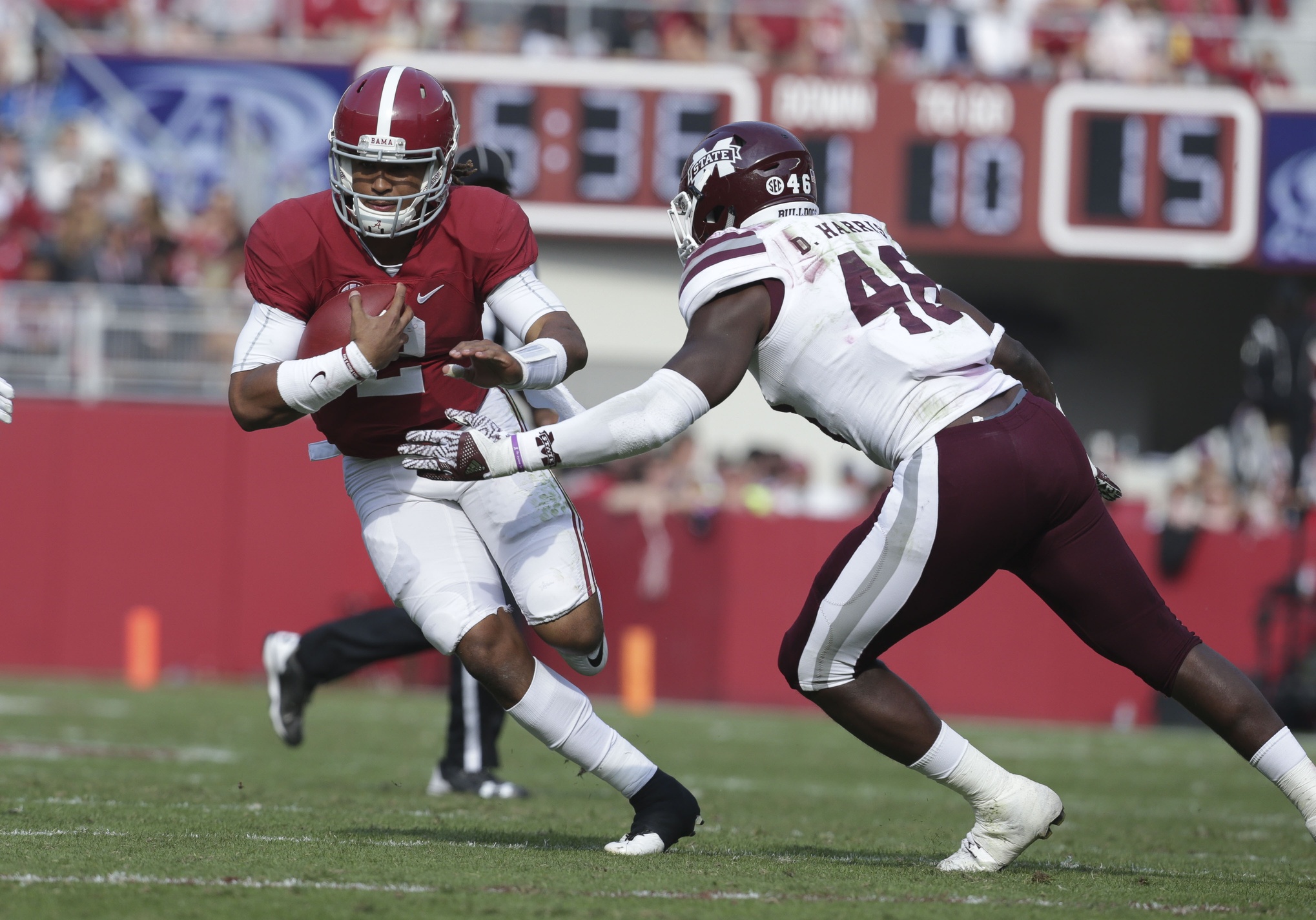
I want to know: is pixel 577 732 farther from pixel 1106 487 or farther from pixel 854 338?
pixel 1106 487

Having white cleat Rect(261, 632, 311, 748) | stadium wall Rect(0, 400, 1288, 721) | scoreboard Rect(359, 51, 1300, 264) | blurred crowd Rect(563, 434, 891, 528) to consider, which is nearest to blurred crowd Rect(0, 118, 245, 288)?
stadium wall Rect(0, 400, 1288, 721)

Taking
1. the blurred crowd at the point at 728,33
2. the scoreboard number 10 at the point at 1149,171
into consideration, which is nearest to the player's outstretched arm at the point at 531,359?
the scoreboard number 10 at the point at 1149,171

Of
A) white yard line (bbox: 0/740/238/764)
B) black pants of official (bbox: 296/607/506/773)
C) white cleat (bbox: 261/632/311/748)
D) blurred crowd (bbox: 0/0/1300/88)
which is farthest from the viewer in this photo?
blurred crowd (bbox: 0/0/1300/88)

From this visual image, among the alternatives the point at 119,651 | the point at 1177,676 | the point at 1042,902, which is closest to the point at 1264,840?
the point at 1177,676

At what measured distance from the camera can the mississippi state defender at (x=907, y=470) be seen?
3916 millimetres

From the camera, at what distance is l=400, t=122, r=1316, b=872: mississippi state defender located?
3916 mm

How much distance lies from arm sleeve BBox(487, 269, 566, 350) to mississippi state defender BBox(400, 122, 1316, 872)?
42 centimetres

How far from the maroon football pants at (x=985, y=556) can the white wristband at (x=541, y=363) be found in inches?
30.3

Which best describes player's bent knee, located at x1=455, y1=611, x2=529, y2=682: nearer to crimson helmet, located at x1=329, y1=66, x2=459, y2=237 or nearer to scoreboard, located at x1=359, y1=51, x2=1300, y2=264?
crimson helmet, located at x1=329, y1=66, x2=459, y2=237

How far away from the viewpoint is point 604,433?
152 inches

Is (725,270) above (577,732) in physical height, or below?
above

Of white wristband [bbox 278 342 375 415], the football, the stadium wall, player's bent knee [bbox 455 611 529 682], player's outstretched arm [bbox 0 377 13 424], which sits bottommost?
the stadium wall

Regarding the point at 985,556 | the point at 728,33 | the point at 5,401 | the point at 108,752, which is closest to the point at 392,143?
the point at 5,401

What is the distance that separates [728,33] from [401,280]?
10.8m
